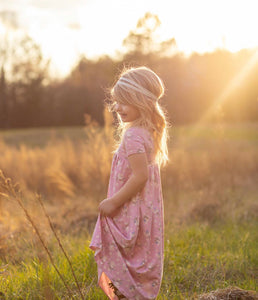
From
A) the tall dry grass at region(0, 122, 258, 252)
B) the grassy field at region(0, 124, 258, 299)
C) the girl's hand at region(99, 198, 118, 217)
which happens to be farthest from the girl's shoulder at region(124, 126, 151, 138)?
the tall dry grass at region(0, 122, 258, 252)

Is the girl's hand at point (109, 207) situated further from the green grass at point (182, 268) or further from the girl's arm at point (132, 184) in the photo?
the green grass at point (182, 268)

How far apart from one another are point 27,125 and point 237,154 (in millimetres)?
23694

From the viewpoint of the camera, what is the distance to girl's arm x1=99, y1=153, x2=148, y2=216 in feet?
6.43

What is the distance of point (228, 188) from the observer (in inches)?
261

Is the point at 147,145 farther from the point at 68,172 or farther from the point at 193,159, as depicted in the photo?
the point at 193,159

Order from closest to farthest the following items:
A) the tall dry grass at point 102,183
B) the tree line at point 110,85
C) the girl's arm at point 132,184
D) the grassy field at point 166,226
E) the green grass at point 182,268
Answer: the girl's arm at point 132,184, the green grass at point 182,268, the grassy field at point 166,226, the tall dry grass at point 102,183, the tree line at point 110,85

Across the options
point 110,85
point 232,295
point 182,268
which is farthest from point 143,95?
point 110,85

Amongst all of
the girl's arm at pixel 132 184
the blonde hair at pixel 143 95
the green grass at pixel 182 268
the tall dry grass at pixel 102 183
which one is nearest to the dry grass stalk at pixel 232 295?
the green grass at pixel 182 268

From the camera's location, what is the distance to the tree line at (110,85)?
10.9m

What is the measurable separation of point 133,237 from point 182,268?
1064mm

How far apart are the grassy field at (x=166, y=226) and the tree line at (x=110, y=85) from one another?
138 centimetres

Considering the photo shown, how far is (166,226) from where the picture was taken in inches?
140

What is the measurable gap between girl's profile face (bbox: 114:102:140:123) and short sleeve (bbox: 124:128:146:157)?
0.26 ft

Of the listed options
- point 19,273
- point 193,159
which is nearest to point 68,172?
point 193,159
